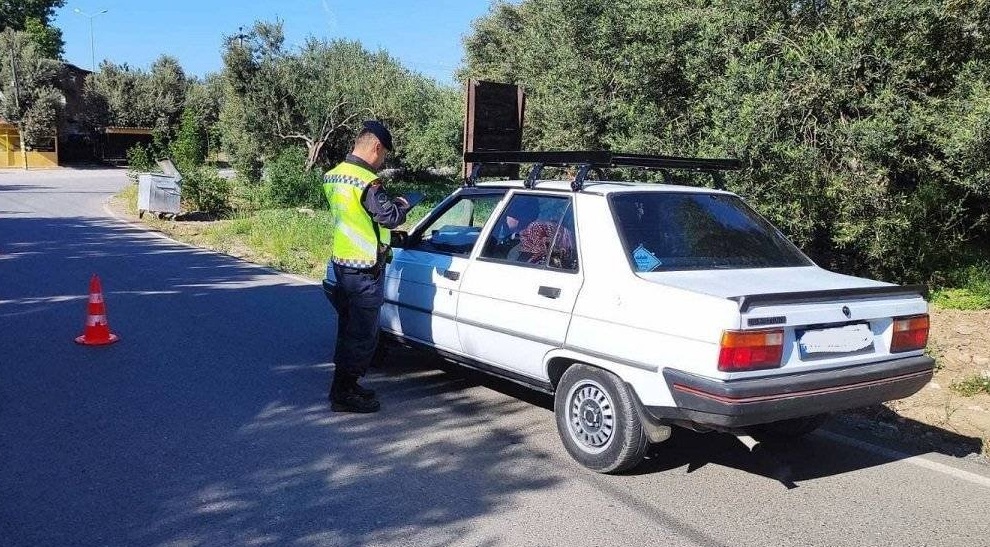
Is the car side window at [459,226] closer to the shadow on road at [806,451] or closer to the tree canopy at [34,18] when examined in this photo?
the shadow on road at [806,451]

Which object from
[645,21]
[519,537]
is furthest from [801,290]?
[645,21]

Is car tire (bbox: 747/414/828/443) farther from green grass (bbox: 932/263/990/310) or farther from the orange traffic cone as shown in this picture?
the orange traffic cone

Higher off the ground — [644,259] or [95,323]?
[644,259]

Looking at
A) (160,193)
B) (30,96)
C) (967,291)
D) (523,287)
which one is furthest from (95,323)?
(30,96)

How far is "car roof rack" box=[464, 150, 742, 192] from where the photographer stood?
4.87 metres

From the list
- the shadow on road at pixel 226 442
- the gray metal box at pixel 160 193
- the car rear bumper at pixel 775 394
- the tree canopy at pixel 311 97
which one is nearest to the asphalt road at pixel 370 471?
the shadow on road at pixel 226 442

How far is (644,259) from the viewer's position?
4578mm

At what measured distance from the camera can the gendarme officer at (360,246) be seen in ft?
17.4

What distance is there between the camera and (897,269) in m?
9.37

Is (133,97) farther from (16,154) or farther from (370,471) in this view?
(370,471)

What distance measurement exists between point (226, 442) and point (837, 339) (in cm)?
344

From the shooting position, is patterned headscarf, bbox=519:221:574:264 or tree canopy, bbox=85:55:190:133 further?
tree canopy, bbox=85:55:190:133

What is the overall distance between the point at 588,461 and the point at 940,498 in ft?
6.00

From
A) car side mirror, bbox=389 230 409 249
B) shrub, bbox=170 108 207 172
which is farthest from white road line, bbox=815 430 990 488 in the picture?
shrub, bbox=170 108 207 172
